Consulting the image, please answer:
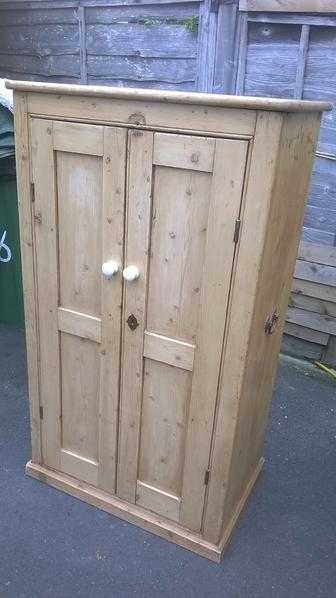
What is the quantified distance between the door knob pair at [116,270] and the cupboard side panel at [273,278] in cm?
41

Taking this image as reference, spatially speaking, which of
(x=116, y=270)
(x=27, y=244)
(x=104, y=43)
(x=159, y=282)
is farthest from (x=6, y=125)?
(x=159, y=282)

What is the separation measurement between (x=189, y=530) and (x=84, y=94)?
1.69m

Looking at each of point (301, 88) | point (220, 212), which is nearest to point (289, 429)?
point (220, 212)

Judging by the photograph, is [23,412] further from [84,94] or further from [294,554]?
[84,94]

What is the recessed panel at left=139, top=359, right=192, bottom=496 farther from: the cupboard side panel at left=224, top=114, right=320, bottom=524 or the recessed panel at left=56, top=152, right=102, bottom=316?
the recessed panel at left=56, top=152, right=102, bottom=316

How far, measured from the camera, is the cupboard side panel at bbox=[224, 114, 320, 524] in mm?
1410

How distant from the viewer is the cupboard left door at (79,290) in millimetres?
1577

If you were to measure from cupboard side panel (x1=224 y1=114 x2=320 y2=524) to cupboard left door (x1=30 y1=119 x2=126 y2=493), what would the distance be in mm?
485

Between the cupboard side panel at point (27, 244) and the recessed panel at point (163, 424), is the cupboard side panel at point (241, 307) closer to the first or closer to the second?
the recessed panel at point (163, 424)

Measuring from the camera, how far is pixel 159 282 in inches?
63.7

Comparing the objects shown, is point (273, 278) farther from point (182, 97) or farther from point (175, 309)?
point (182, 97)

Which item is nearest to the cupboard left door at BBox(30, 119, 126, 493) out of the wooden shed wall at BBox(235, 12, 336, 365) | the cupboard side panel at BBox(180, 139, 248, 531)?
the cupboard side panel at BBox(180, 139, 248, 531)

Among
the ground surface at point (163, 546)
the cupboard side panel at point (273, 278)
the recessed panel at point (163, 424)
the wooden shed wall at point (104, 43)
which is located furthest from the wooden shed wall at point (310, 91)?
the recessed panel at point (163, 424)

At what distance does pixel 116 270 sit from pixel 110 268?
0.09ft
